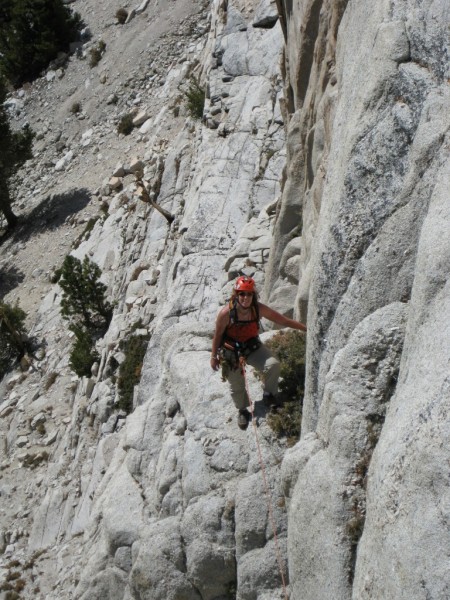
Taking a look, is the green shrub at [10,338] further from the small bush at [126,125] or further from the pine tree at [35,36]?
the pine tree at [35,36]

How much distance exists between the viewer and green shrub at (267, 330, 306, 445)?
38.0 feet

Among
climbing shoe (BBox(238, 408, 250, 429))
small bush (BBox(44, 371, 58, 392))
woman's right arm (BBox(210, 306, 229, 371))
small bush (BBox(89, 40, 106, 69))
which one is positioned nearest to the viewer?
woman's right arm (BBox(210, 306, 229, 371))

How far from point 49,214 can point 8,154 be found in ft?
15.2

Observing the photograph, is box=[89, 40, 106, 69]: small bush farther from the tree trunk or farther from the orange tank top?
the orange tank top

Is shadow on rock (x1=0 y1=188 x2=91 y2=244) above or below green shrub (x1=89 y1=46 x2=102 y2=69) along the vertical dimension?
below

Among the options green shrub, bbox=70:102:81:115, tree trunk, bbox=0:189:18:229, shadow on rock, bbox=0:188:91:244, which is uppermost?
green shrub, bbox=70:102:81:115

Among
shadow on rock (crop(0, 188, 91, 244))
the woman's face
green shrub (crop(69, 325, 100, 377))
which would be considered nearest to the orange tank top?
the woman's face

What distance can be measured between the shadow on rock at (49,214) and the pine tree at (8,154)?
→ 986 millimetres

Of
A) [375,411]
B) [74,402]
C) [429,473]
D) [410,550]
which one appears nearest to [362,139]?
[375,411]

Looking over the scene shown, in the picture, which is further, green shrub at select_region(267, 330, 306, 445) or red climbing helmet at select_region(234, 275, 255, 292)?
green shrub at select_region(267, 330, 306, 445)

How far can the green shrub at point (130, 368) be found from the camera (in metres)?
20.4

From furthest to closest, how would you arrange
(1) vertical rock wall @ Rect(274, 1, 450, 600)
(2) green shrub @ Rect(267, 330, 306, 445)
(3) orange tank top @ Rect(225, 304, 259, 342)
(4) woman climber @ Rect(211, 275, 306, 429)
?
(2) green shrub @ Rect(267, 330, 306, 445) < (3) orange tank top @ Rect(225, 304, 259, 342) < (4) woman climber @ Rect(211, 275, 306, 429) < (1) vertical rock wall @ Rect(274, 1, 450, 600)

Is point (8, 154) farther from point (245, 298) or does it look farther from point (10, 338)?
point (245, 298)

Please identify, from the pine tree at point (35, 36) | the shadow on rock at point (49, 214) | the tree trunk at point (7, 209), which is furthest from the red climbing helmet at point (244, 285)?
the pine tree at point (35, 36)
